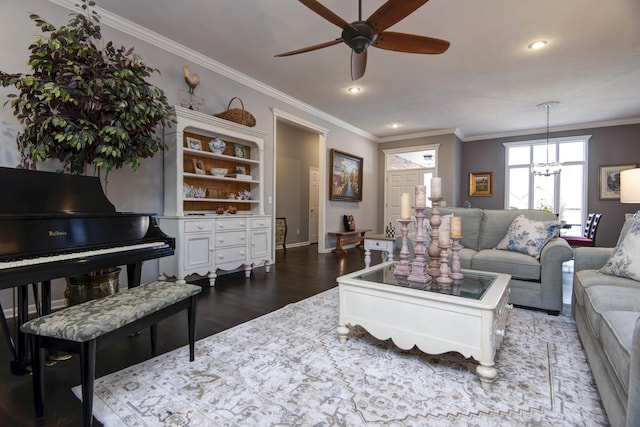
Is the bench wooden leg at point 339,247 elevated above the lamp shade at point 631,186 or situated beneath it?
situated beneath

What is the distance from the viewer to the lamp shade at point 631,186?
2519 millimetres

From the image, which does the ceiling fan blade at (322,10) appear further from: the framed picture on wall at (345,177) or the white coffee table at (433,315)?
the framed picture on wall at (345,177)

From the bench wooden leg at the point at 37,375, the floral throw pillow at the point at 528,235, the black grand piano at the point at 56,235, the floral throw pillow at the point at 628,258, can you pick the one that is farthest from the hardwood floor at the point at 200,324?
the floral throw pillow at the point at 628,258

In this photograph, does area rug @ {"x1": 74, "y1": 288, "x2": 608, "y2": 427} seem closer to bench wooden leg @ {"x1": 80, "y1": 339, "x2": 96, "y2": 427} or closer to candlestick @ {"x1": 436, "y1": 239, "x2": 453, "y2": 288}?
bench wooden leg @ {"x1": 80, "y1": 339, "x2": 96, "y2": 427}

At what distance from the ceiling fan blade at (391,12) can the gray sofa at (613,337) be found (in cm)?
200

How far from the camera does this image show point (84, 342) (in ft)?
4.06

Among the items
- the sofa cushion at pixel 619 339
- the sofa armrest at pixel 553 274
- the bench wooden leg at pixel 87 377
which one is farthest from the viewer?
the sofa armrest at pixel 553 274

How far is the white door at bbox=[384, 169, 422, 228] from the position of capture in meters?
7.71

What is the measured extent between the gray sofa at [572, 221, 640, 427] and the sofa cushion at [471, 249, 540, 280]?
54 cm

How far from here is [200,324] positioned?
7.89 ft

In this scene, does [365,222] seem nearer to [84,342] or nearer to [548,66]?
[548,66]

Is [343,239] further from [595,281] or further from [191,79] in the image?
[595,281]

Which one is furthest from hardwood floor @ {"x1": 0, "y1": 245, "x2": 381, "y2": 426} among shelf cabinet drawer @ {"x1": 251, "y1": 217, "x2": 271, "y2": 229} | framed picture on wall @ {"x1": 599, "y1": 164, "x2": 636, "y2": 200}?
framed picture on wall @ {"x1": 599, "y1": 164, "x2": 636, "y2": 200}

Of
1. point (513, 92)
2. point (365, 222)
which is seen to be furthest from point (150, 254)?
point (365, 222)
